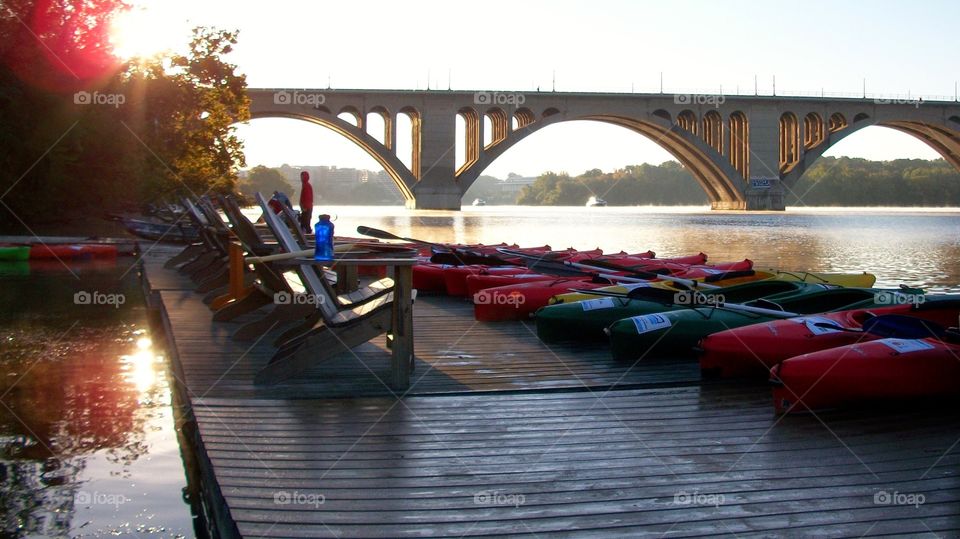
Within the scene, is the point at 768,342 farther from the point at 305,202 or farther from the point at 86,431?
the point at 305,202

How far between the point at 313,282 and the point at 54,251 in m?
15.3

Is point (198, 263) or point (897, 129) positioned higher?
point (897, 129)

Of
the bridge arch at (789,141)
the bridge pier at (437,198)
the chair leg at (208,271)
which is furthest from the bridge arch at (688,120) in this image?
the chair leg at (208,271)

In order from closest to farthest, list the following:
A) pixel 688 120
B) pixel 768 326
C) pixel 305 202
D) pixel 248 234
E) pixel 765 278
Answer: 1. pixel 768 326
2. pixel 248 234
3. pixel 765 278
4. pixel 305 202
5. pixel 688 120

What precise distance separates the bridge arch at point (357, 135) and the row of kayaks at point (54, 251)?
112 feet

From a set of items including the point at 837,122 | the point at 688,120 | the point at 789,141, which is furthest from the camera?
the point at 789,141

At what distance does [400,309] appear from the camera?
17.4ft

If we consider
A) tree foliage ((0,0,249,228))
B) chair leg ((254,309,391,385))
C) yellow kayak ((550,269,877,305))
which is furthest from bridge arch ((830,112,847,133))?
chair leg ((254,309,391,385))

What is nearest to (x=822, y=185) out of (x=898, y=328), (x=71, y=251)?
(x=71, y=251)

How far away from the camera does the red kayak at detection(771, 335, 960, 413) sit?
195 inches

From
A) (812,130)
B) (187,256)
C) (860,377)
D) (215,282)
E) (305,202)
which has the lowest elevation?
(860,377)

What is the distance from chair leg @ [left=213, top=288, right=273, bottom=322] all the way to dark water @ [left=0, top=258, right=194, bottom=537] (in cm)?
71

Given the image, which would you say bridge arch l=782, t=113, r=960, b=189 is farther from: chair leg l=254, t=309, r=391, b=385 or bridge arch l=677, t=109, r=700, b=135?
chair leg l=254, t=309, r=391, b=385

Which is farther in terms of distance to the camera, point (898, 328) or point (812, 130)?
point (812, 130)
